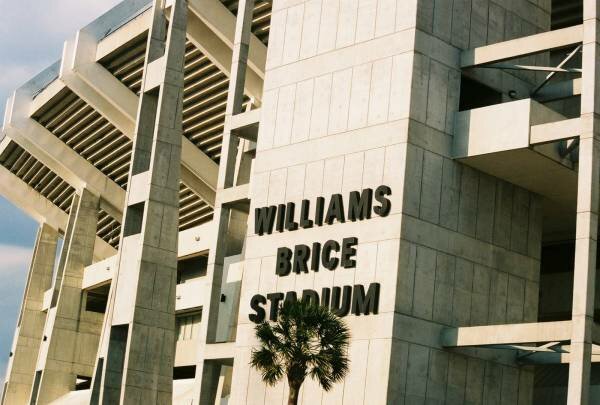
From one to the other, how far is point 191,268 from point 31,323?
19833 millimetres

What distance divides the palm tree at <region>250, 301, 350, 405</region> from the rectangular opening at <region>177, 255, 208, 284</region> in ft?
93.4

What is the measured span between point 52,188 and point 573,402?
51.4 metres

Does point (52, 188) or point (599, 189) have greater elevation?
point (52, 188)

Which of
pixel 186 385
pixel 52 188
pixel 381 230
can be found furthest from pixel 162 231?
pixel 52 188

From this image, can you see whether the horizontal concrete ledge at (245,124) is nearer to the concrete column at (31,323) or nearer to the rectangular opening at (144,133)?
the rectangular opening at (144,133)

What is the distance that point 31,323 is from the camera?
77.9m

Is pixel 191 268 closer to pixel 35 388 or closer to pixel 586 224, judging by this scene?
pixel 35 388

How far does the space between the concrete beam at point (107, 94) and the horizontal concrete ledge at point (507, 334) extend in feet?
83.1

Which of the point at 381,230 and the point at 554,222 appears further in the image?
the point at 554,222

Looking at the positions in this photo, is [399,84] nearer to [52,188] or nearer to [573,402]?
[573,402]

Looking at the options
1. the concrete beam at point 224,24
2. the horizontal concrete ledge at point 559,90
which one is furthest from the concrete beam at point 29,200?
the horizontal concrete ledge at point 559,90

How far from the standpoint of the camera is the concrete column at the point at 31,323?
76500mm

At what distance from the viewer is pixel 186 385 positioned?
191ft

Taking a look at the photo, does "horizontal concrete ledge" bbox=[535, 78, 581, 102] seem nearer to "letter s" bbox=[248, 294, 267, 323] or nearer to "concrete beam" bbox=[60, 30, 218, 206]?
"letter s" bbox=[248, 294, 267, 323]
